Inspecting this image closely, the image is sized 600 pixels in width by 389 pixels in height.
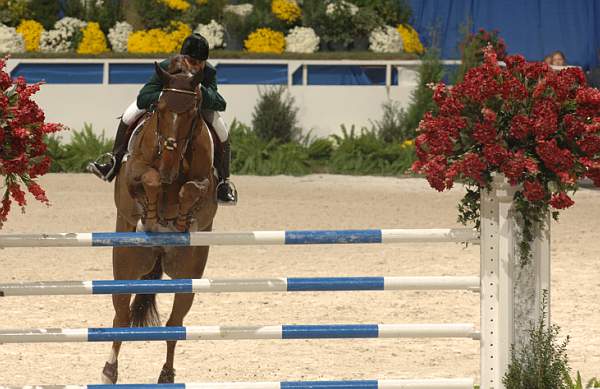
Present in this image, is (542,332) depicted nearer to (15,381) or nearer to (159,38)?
(15,381)

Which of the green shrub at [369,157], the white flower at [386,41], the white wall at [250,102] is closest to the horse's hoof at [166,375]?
the green shrub at [369,157]

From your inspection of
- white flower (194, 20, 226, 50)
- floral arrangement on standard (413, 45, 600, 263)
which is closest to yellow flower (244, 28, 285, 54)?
white flower (194, 20, 226, 50)

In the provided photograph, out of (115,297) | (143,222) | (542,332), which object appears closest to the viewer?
(542,332)

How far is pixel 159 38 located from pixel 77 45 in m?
1.48

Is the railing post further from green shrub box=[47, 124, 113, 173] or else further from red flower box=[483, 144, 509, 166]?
green shrub box=[47, 124, 113, 173]

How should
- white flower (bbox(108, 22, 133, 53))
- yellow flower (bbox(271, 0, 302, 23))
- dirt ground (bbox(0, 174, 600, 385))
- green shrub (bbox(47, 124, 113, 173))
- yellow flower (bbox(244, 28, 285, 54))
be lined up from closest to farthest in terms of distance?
1. dirt ground (bbox(0, 174, 600, 385))
2. green shrub (bbox(47, 124, 113, 173))
3. yellow flower (bbox(244, 28, 285, 54))
4. white flower (bbox(108, 22, 133, 53))
5. yellow flower (bbox(271, 0, 302, 23))

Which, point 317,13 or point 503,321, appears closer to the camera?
point 503,321

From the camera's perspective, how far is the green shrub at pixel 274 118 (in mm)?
18531

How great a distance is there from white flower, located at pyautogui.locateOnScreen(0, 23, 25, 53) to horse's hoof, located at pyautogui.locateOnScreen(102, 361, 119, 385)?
1407 cm

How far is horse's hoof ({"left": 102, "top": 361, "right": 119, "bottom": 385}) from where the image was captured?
6773 millimetres

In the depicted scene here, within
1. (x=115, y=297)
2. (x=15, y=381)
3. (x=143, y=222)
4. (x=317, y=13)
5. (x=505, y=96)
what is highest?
(x=317, y=13)

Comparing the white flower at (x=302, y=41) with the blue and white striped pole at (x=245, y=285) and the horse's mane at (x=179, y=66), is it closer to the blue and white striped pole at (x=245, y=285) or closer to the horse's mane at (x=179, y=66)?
the horse's mane at (x=179, y=66)

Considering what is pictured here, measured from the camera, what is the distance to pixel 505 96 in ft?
18.0

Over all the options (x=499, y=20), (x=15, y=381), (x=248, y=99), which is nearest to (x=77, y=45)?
(x=248, y=99)
